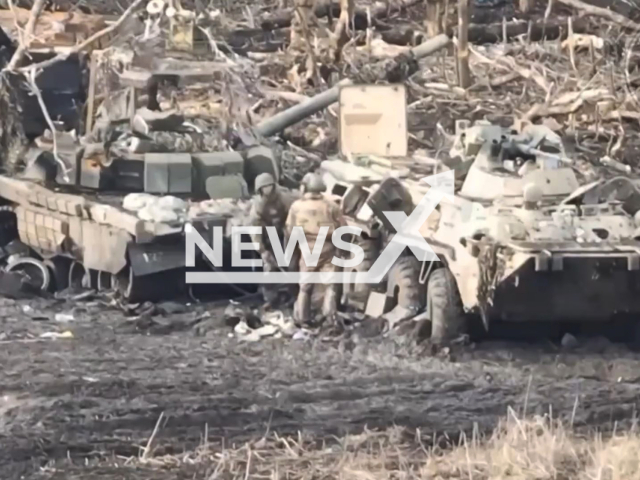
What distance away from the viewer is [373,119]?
30.9 ft

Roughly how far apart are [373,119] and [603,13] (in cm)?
582

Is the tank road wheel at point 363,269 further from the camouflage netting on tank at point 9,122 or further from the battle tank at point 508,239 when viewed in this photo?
the camouflage netting on tank at point 9,122

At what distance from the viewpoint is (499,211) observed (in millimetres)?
7410

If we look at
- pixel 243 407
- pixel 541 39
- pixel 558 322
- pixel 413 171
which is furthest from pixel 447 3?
pixel 243 407

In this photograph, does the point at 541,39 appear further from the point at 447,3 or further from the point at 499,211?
the point at 499,211

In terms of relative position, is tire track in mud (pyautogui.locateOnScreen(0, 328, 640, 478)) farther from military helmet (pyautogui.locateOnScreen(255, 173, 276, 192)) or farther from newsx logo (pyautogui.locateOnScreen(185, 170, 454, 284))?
military helmet (pyautogui.locateOnScreen(255, 173, 276, 192))

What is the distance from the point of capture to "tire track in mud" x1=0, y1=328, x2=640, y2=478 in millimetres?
6137

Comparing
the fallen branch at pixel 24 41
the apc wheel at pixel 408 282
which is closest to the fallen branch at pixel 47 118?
the fallen branch at pixel 24 41

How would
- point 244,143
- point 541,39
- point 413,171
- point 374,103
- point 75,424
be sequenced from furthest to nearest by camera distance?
point 541,39 → point 244,143 → point 374,103 → point 413,171 → point 75,424

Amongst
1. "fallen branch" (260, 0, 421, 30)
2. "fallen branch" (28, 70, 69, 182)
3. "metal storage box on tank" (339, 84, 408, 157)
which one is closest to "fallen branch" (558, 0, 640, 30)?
"fallen branch" (260, 0, 421, 30)

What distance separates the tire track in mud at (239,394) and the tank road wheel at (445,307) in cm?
21

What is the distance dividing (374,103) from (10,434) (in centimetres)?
417

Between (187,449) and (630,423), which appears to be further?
(630,423)

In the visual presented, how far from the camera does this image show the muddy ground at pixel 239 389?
6035 millimetres
